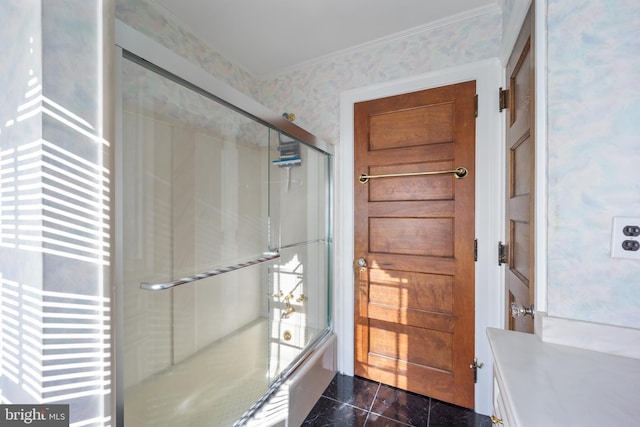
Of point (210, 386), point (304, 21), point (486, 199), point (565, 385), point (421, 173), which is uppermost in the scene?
point (304, 21)

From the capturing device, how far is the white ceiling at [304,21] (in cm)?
144

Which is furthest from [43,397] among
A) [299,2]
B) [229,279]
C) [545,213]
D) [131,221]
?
[299,2]

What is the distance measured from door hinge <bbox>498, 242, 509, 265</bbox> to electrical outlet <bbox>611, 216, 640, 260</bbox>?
2.12 ft

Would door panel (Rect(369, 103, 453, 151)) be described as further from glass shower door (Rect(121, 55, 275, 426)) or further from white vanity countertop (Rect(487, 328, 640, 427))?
white vanity countertop (Rect(487, 328, 640, 427))

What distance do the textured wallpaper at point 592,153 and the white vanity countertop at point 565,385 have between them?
0.14 meters

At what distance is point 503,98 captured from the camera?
1393 millimetres

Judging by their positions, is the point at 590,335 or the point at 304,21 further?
the point at 304,21

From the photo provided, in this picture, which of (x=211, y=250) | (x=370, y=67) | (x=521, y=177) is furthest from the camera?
(x=370, y=67)

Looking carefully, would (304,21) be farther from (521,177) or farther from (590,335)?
(590,335)

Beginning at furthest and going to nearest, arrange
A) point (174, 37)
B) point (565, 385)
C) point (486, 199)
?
point (174, 37) < point (486, 199) < point (565, 385)

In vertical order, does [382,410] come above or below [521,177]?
below

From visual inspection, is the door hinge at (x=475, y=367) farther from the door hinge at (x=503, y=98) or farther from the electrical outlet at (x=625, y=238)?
the door hinge at (x=503, y=98)

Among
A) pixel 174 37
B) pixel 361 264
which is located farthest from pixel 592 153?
pixel 174 37

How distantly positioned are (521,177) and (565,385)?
0.85m
